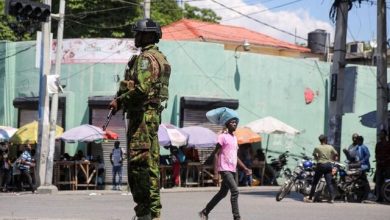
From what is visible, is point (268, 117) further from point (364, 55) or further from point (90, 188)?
point (364, 55)

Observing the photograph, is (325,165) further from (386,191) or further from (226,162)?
(226,162)

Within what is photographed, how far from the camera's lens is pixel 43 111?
23000 mm

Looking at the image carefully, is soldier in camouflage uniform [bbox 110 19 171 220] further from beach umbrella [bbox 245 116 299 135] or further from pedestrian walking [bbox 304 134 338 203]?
beach umbrella [bbox 245 116 299 135]

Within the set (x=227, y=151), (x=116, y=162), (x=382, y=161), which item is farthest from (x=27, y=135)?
(x=227, y=151)

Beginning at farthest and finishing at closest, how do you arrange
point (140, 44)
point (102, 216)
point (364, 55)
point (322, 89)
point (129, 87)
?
point (364, 55)
point (322, 89)
point (102, 216)
point (140, 44)
point (129, 87)

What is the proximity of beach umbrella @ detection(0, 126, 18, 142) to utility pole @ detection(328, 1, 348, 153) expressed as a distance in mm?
12917

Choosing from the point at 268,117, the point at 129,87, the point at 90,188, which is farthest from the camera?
the point at 268,117

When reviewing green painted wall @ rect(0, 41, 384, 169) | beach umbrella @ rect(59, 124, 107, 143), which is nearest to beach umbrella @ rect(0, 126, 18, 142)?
green painted wall @ rect(0, 41, 384, 169)

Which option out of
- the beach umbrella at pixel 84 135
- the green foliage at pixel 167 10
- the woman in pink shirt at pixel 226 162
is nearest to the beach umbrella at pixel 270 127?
the beach umbrella at pixel 84 135

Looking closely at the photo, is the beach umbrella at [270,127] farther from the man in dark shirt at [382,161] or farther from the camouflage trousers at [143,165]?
the camouflage trousers at [143,165]

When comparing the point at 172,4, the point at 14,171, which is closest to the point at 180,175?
the point at 14,171

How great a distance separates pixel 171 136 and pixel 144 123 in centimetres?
1868

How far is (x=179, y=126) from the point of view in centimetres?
2834

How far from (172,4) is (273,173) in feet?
85.4
